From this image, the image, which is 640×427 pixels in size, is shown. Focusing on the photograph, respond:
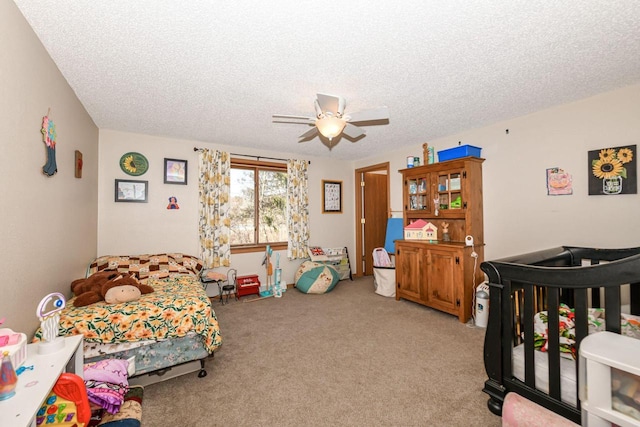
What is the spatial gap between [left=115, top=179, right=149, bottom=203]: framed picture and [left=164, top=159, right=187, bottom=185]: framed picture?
29 cm

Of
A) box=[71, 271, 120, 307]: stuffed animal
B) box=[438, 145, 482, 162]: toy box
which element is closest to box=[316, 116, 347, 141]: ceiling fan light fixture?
box=[438, 145, 482, 162]: toy box

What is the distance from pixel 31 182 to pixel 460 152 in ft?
13.7

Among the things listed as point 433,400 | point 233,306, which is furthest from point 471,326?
point 233,306

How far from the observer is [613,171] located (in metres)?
2.63

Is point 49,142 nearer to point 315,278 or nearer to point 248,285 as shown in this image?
point 248,285

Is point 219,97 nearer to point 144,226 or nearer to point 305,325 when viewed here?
point 144,226

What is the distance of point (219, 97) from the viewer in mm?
2684

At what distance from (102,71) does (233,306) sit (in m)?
3.12

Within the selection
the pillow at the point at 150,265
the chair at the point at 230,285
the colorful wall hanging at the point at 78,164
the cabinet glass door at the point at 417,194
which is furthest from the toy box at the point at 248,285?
the cabinet glass door at the point at 417,194

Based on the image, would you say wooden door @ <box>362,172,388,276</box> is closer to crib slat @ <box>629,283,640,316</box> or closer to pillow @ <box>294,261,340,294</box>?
pillow @ <box>294,261,340,294</box>

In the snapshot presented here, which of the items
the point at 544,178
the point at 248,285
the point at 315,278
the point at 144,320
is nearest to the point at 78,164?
the point at 144,320

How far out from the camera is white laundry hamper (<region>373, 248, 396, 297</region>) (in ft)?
14.3

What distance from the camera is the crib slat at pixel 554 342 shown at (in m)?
1.39

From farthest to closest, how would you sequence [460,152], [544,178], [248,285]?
[248,285] → [460,152] → [544,178]
